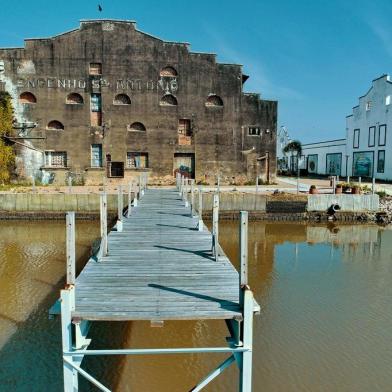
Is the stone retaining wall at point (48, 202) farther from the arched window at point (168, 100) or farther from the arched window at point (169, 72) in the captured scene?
the arched window at point (169, 72)

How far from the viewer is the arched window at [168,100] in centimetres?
2900

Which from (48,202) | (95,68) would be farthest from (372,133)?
(48,202)

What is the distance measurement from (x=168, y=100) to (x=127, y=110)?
3.13 meters

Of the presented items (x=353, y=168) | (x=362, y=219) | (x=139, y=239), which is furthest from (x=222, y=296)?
(x=353, y=168)

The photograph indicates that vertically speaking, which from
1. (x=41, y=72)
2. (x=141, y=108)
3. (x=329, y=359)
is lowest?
(x=329, y=359)

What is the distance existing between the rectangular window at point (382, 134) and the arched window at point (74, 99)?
2562cm

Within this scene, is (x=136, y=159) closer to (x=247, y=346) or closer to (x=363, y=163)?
(x=363, y=163)

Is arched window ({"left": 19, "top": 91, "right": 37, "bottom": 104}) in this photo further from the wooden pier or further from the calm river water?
the wooden pier

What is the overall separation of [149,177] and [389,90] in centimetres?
2239

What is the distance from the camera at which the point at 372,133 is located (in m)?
36.4

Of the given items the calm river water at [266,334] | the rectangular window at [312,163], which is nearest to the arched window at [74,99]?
the calm river water at [266,334]

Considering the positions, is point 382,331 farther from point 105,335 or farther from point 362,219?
point 362,219

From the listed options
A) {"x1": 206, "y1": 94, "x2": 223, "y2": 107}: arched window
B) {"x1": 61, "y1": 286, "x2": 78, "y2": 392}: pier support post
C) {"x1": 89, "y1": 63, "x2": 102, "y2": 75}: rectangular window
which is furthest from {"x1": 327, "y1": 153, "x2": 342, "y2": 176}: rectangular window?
{"x1": 61, "y1": 286, "x2": 78, "y2": 392}: pier support post

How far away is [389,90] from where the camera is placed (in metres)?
34.2
